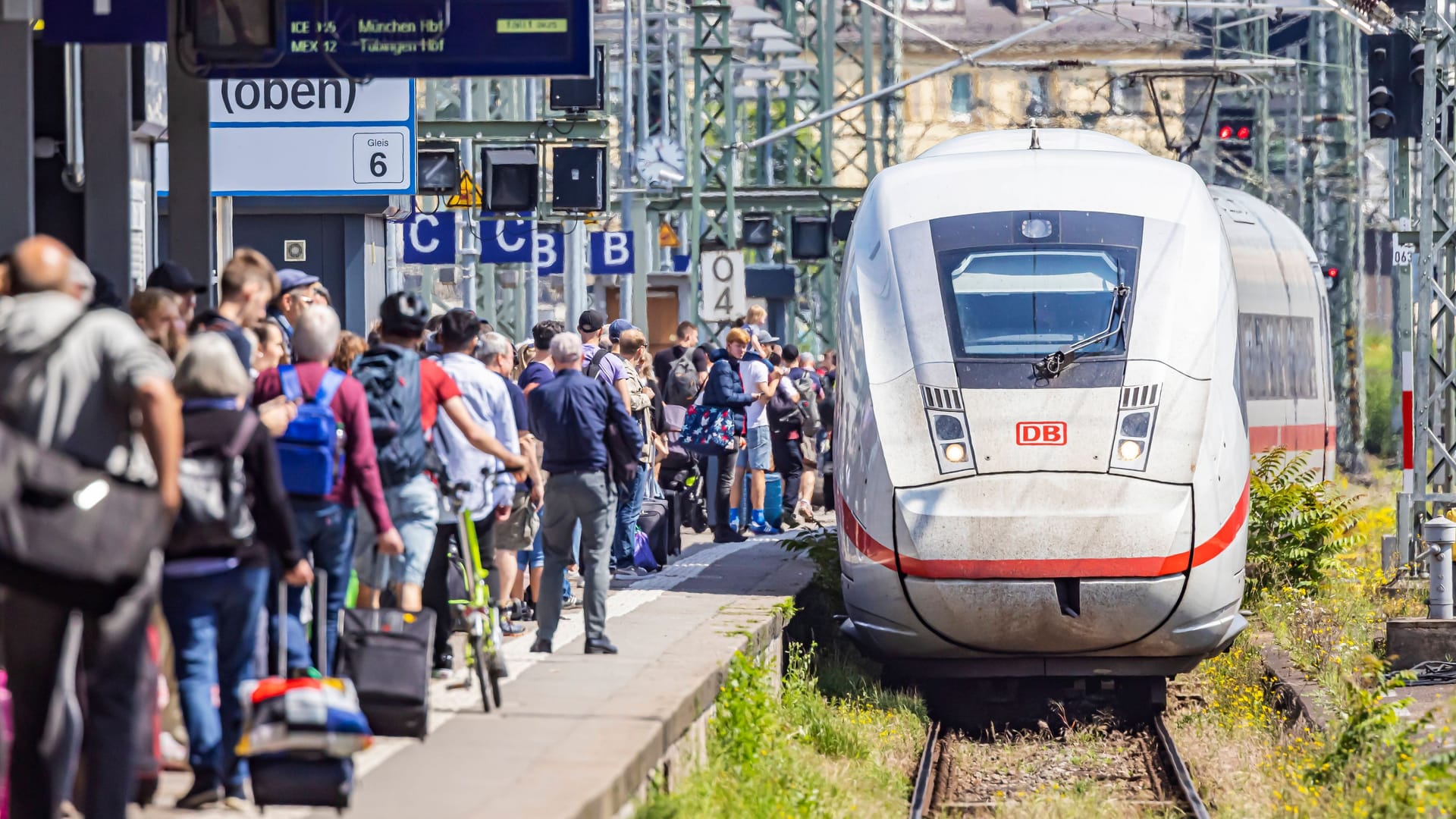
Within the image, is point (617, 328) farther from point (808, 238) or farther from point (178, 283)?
point (808, 238)

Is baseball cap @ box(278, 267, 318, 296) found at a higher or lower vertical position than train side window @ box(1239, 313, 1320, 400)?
higher

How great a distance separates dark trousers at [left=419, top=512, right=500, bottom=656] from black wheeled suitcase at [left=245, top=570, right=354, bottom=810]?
2.84m

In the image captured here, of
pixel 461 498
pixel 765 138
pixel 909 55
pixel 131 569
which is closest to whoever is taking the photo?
pixel 131 569

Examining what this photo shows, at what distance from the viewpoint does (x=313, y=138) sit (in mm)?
13789

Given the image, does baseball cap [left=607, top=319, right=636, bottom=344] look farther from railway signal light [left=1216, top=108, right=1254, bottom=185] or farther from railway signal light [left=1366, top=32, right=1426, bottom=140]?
railway signal light [left=1216, top=108, right=1254, bottom=185]

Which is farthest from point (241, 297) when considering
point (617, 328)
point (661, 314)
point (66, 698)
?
point (661, 314)

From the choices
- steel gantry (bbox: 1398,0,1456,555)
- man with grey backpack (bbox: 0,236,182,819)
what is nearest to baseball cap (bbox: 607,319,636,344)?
steel gantry (bbox: 1398,0,1456,555)

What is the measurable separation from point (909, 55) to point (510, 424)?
2933 inches

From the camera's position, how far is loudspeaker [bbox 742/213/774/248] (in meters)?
33.2

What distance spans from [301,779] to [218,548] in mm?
740

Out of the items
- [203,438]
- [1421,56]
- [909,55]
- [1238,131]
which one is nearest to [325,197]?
[1421,56]

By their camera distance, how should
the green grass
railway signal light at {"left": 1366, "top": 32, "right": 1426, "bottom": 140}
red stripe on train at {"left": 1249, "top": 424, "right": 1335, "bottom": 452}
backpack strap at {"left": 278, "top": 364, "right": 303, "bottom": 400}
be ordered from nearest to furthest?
backpack strap at {"left": 278, "top": 364, "right": 303, "bottom": 400} → the green grass → railway signal light at {"left": 1366, "top": 32, "right": 1426, "bottom": 140} → red stripe on train at {"left": 1249, "top": 424, "right": 1335, "bottom": 452}

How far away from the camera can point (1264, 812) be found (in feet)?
32.3

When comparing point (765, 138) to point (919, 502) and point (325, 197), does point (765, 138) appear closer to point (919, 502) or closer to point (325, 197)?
point (325, 197)
